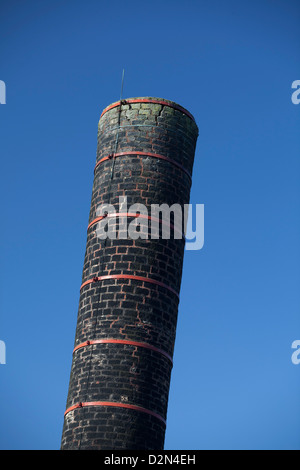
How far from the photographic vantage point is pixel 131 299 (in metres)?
21.9

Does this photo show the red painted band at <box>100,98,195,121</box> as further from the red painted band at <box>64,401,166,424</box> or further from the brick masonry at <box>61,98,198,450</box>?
the red painted band at <box>64,401,166,424</box>

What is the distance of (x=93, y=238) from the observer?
2319cm

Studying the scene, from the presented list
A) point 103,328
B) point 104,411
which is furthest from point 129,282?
point 104,411

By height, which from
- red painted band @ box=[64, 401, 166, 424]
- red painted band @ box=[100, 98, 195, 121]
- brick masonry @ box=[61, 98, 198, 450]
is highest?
red painted band @ box=[100, 98, 195, 121]

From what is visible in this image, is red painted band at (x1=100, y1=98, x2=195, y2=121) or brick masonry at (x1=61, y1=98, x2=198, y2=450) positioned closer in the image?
brick masonry at (x1=61, y1=98, x2=198, y2=450)

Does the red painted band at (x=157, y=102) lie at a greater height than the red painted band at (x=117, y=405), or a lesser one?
greater

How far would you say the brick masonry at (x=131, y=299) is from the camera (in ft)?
69.1

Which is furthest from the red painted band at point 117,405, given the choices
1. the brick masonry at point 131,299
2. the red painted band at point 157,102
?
the red painted band at point 157,102

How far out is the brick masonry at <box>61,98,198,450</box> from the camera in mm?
21047

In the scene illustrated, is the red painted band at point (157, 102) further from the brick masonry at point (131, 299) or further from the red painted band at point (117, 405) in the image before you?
the red painted band at point (117, 405)

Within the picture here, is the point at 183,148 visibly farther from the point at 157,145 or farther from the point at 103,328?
the point at 103,328

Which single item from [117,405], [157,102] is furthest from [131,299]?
[157,102]

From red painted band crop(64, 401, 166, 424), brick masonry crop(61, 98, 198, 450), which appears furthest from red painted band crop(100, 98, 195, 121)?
red painted band crop(64, 401, 166, 424)
